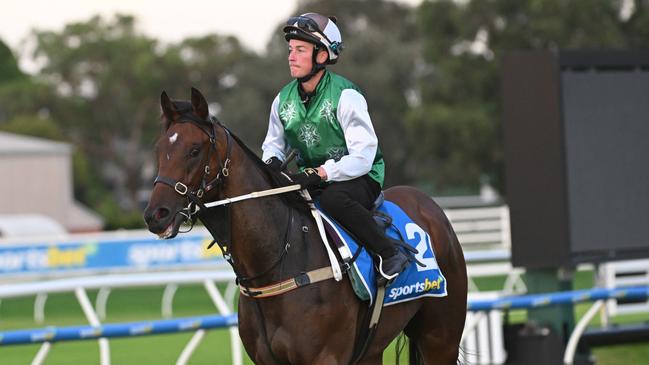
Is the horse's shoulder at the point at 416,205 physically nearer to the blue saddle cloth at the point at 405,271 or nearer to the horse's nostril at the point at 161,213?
the blue saddle cloth at the point at 405,271

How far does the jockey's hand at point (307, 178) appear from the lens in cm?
497

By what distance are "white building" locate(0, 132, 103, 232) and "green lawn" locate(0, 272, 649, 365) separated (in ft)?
67.1

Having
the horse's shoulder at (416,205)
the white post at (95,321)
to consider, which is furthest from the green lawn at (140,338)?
the horse's shoulder at (416,205)

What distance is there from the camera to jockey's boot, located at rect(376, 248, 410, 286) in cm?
512

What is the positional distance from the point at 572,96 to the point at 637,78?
1.76 ft

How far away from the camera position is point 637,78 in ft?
27.6

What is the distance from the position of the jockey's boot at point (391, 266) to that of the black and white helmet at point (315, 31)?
36.0 inches

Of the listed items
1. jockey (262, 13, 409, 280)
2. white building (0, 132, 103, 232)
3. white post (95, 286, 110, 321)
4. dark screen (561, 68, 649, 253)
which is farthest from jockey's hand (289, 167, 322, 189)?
white building (0, 132, 103, 232)

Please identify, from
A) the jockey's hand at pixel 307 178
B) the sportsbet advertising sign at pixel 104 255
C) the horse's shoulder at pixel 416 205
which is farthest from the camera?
the sportsbet advertising sign at pixel 104 255

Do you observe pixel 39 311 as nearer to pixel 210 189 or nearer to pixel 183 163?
pixel 210 189

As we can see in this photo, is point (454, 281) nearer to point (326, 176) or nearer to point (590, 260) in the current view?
point (326, 176)

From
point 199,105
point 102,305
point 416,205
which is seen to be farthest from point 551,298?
point 102,305

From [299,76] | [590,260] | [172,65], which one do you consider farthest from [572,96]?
[172,65]

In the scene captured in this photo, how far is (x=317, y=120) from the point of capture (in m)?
5.08
